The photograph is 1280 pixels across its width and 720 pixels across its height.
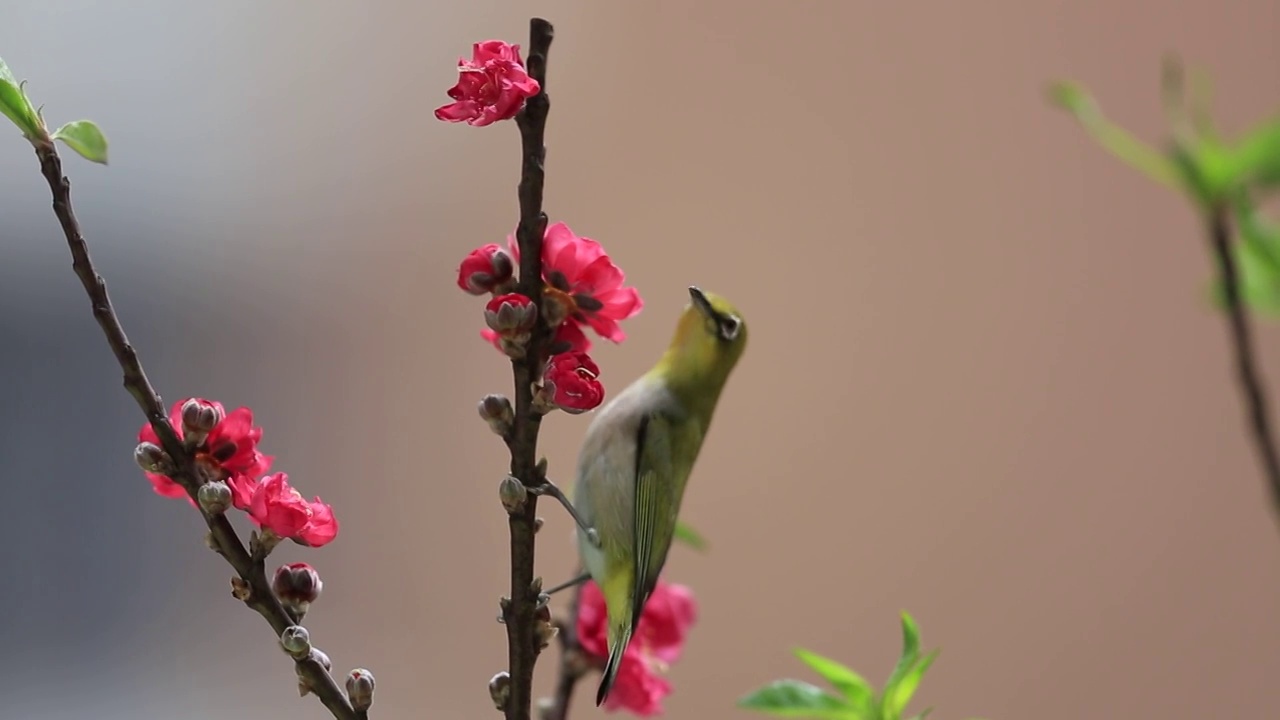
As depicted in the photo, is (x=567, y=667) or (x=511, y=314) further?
(x=567, y=667)

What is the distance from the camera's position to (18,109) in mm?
442

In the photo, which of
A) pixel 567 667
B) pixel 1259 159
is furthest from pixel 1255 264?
pixel 567 667

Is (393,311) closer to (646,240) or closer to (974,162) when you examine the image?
(646,240)

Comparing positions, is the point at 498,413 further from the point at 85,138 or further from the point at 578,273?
the point at 85,138

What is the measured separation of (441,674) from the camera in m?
1.67

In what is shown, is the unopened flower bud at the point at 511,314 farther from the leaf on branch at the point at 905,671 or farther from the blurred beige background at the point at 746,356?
the blurred beige background at the point at 746,356

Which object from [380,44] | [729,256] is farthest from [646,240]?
[380,44]

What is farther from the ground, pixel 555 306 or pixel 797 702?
pixel 555 306

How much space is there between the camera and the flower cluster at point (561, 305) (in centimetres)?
48

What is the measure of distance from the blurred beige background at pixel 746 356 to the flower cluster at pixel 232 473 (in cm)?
113

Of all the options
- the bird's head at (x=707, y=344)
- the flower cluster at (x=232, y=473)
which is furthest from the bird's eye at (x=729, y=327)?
the flower cluster at (x=232, y=473)

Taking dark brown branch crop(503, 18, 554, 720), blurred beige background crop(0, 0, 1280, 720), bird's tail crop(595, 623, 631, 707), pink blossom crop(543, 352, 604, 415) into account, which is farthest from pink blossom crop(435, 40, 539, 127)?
blurred beige background crop(0, 0, 1280, 720)

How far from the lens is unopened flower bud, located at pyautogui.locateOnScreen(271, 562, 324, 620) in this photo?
0.47 m

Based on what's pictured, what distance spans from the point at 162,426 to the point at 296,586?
3.6 inches
